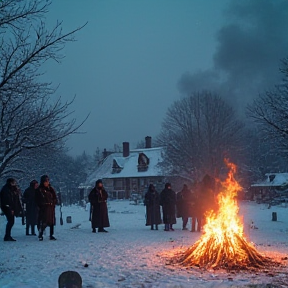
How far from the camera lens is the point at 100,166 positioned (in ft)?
216

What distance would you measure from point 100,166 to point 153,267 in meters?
57.6

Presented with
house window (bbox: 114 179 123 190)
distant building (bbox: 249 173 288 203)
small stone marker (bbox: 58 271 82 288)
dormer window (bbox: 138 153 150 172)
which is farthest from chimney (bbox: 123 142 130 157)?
small stone marker (bbox: 58 271 82 288)

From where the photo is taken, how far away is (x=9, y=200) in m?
12.9

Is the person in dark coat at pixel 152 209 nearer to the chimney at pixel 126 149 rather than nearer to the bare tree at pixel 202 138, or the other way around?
the bare tree at pixel 202 138

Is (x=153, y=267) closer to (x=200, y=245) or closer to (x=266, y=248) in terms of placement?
(x=200, y=245)

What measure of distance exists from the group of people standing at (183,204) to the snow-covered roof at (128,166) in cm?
3852

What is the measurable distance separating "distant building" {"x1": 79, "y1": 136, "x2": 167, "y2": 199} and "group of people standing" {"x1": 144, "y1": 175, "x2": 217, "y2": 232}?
1492 inches

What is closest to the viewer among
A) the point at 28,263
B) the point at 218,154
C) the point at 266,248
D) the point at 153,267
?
the point at 153,267

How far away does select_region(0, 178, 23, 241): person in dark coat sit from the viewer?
12.8 meters

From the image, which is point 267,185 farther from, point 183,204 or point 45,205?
point 45,205

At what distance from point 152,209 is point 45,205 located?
5.56m

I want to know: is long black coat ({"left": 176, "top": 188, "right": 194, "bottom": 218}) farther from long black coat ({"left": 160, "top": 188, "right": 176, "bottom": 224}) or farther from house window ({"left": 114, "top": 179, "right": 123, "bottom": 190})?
house window ({"left": 114, "top": 179, "right": 123, "bottom": 190})

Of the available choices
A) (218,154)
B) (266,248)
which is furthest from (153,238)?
(218,154)

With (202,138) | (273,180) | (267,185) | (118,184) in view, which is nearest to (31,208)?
(202,138)
